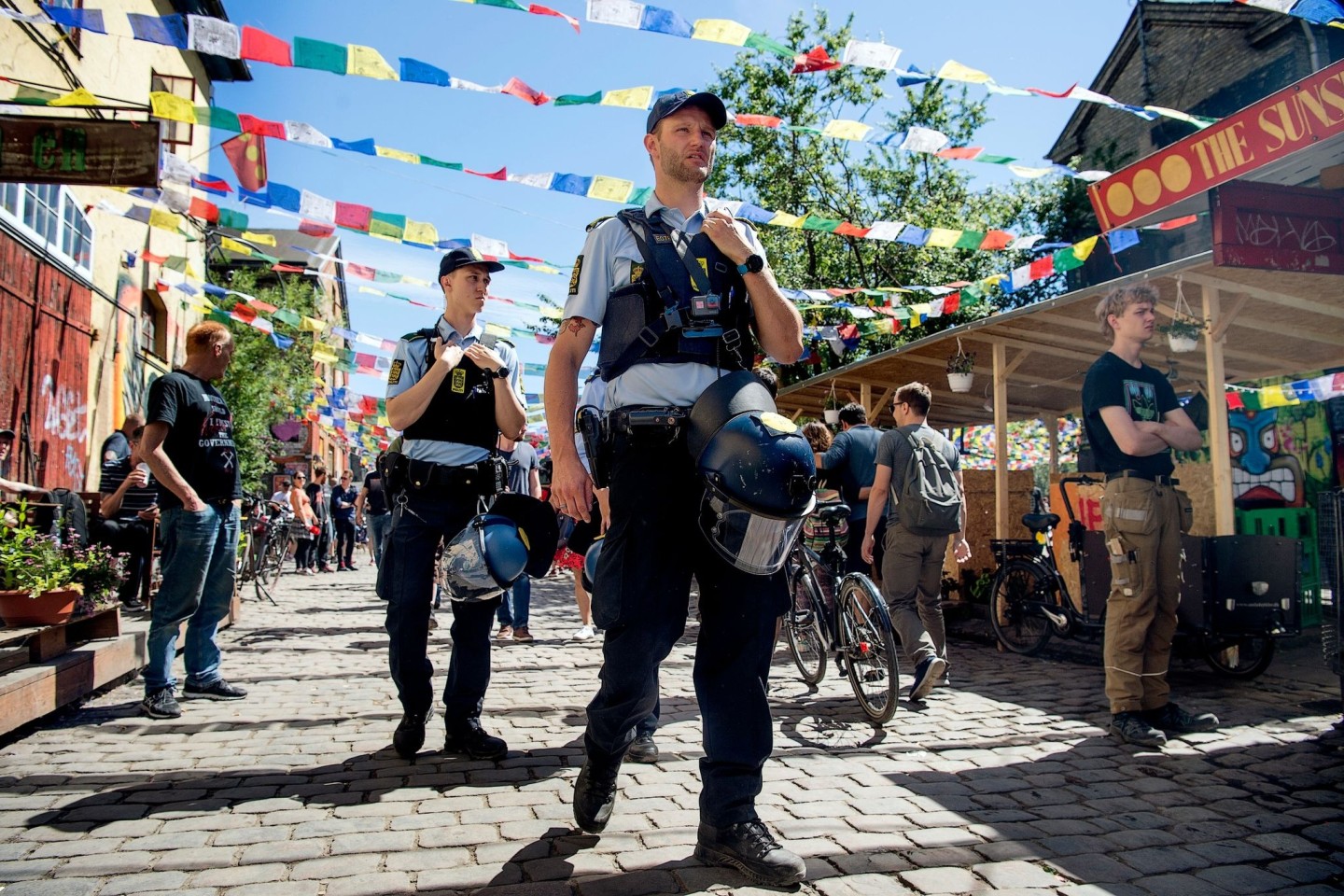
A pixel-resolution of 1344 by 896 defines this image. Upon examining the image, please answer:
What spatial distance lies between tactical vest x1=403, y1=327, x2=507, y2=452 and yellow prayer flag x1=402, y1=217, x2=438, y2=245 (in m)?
5.09

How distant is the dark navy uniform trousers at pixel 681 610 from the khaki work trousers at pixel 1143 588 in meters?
2.46

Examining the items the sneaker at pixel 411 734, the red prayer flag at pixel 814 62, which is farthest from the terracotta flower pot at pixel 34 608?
the red prayer flag at pixel 814 62

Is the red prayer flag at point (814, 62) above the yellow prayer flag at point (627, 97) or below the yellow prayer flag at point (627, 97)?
above

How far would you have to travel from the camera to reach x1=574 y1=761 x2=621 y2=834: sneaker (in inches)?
109

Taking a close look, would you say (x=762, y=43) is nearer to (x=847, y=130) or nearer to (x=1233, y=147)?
(x=847, y=130)

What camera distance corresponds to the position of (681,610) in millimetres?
2641

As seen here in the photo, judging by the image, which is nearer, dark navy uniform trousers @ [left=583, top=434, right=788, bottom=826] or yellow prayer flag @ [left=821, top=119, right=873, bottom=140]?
dark navy uniform trousers @ [left=583, top=434, right=788, bottom=826]

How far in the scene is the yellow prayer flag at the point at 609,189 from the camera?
8.12m

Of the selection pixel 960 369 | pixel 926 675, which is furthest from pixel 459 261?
pixel 960 369

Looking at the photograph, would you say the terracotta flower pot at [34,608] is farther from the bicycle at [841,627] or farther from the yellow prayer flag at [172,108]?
the bicycle at [841,627]

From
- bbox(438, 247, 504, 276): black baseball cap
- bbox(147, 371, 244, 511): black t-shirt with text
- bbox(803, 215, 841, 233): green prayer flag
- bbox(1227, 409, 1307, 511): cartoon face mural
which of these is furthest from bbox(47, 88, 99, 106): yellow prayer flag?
bbox(1227, 409, 1307, 511): cartoon face mural

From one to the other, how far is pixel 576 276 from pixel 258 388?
22.1 meters

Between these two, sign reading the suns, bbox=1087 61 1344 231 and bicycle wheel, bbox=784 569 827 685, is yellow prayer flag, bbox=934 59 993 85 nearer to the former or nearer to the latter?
sign reading the suns, bbox=1087 61 1344 231

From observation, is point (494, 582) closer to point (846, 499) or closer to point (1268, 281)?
point (846, 499)
